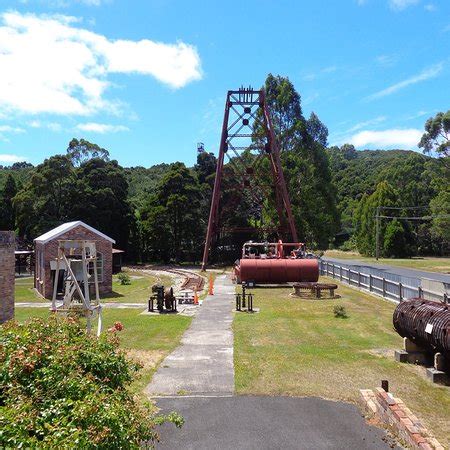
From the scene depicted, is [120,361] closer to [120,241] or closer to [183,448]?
[183,448]

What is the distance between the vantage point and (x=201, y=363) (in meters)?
12.0

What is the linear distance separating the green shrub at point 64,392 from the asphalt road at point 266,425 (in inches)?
93.5

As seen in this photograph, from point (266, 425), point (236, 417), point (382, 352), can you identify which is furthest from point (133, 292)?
point (266, 425)

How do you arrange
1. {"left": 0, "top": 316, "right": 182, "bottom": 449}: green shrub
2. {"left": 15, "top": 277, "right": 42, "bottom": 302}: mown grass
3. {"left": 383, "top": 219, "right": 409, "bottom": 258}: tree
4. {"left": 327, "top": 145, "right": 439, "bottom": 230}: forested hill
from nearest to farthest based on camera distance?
{"left": 0, "top": 316, "right": 182, "bottom": 449}: green shrub
{"left": 15, "top": 277, "right": 42, "bottom": 302}: mown grass
{"left": 383, "top": 219, "right": 409, "bottom": 258}: tree
{"left": 327, "top": 145, "right": 439, "bottom": 230}: forested hill

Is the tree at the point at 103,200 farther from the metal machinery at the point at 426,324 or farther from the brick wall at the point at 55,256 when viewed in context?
the metal machinery at the point at 426,324

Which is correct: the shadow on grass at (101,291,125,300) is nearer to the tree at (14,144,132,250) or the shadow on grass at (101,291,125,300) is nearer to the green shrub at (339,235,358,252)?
the tree at (14,144,132,250)

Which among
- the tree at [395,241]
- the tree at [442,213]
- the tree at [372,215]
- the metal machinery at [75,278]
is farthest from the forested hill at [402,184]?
the metal machinery at [75,278]

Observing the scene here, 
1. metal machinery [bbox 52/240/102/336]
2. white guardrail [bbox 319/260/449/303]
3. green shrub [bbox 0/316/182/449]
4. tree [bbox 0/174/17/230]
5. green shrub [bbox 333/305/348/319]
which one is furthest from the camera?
tree [bbox 0/174/17/230]

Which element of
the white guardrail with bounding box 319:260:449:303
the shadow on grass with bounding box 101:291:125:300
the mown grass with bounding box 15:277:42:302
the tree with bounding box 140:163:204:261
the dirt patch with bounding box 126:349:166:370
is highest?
the tree with bounding box 140:163:204:261

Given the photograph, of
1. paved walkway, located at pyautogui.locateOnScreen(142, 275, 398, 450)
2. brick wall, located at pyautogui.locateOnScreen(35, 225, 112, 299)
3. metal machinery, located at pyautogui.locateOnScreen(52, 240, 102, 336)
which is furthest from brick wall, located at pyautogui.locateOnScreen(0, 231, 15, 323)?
paved walkway, located at pyautogui.locateOnScreen(142, 275, 398, 450)

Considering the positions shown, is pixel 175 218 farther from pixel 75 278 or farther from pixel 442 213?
pixel 75 278

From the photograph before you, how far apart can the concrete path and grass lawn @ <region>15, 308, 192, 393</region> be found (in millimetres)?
259

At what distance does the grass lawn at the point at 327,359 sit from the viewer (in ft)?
31.5

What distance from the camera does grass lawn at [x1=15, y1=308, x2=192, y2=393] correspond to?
11995 millimetres
